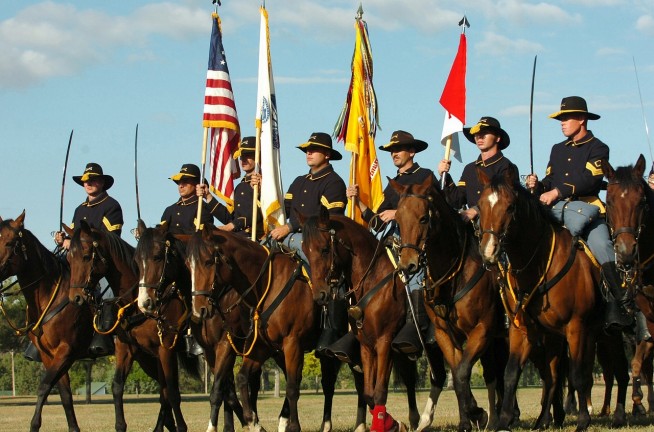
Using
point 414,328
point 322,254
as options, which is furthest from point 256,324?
point 414,328

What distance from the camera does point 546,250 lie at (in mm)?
13094

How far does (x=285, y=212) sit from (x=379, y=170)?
180 cm

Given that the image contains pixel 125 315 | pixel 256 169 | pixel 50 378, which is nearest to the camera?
pixel 50 378

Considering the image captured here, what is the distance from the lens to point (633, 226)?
12.2 meters

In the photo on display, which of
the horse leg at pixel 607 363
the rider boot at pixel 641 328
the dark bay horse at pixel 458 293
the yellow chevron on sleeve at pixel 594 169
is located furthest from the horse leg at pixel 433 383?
the yellow chevron on sleeve at pixel 594 169

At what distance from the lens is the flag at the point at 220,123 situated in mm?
19906

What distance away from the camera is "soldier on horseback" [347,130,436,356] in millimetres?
14383

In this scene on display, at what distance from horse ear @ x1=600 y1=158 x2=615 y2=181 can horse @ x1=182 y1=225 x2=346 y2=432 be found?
188 inches

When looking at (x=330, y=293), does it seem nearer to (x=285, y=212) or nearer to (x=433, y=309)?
(x=433, y=309)

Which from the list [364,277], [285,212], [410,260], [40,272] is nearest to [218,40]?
[285,212]

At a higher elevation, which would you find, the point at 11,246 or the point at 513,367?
the point at 11,246

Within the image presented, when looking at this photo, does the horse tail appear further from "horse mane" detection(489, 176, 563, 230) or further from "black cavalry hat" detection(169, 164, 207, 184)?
"horse mane" detection(489, 176, 563, 230)

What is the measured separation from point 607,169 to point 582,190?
1285 mm

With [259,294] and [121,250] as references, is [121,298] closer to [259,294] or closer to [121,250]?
[121,250]
